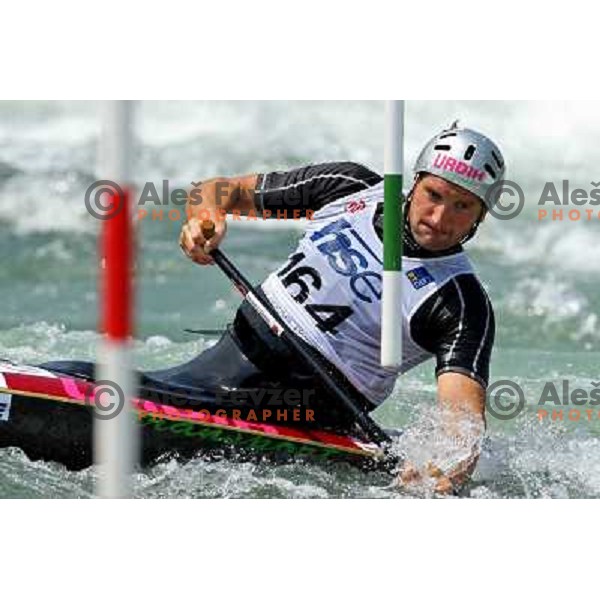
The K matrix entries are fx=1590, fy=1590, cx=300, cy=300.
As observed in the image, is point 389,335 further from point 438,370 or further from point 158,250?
point 158,250

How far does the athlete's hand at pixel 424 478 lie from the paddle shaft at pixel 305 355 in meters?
0.14

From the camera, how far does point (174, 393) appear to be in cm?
399

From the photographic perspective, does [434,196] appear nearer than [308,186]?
Yes

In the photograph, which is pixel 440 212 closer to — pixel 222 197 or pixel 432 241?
pixel 432 241

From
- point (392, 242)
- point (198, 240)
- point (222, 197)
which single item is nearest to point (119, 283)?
point (392, 242)

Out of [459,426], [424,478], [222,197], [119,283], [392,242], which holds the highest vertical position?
[222,197]

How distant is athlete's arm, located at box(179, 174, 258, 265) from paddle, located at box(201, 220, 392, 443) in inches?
0.7

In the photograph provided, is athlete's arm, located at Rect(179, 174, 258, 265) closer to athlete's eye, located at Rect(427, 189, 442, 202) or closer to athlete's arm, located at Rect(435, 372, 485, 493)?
athlete's eye, located at Rect(427, 189, 442, 202)

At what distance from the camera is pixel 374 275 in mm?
3980

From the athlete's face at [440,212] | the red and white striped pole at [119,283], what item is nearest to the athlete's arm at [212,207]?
the athlete's face at [440,212]

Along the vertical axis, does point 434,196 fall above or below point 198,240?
above

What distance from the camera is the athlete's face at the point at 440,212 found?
3900 mm

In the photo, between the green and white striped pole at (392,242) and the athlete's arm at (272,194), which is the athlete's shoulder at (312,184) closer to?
the athlete's arm at (272,194)

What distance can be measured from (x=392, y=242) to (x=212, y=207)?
59cm
